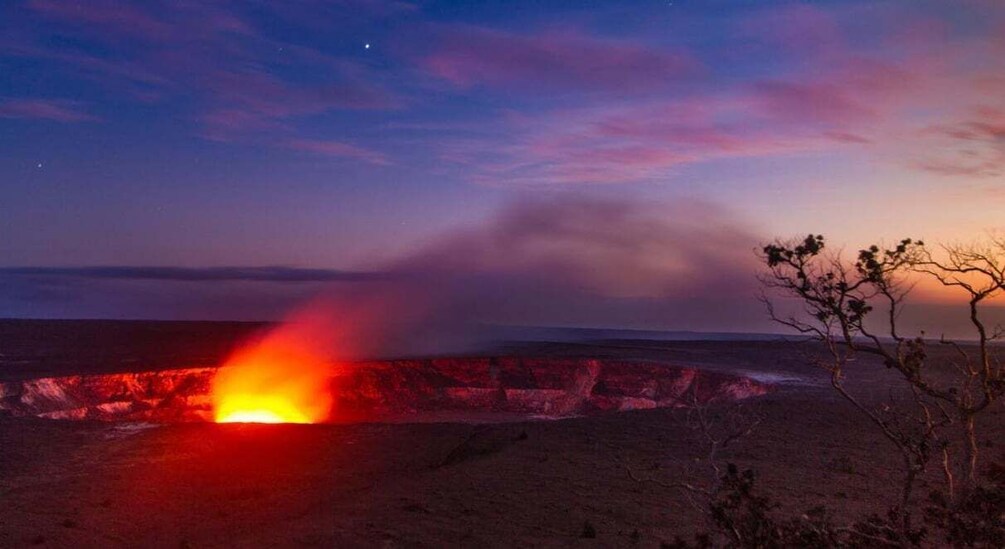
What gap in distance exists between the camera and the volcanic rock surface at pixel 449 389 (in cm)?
3115

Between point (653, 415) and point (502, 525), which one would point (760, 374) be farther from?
point (502, 525)

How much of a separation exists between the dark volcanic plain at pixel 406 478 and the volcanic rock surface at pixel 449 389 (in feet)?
23.1

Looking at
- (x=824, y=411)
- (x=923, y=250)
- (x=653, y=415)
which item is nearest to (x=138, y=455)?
(x=653, y=415)

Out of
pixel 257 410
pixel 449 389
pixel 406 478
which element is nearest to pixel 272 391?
pixel 257 410

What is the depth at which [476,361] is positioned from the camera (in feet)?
137

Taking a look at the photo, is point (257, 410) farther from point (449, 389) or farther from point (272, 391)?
point (449, 389)

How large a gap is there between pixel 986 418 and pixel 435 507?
65.9 ft

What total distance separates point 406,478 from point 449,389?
21.8 metres

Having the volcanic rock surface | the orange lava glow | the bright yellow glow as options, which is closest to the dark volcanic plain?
the volcanic rock surface

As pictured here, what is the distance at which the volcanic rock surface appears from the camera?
1227 inches

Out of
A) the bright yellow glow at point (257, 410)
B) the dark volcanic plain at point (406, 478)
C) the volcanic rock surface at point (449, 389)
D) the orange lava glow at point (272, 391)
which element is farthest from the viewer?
the orange lava glow at point (272, 391)

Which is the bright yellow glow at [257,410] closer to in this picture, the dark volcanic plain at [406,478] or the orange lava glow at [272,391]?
the orange lava glow at [272,391]

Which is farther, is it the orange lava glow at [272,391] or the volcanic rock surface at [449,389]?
the orange lava glow at [272,391]

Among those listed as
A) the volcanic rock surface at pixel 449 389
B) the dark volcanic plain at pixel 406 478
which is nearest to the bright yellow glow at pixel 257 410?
the volcanic rock surface at pixel 449 389
